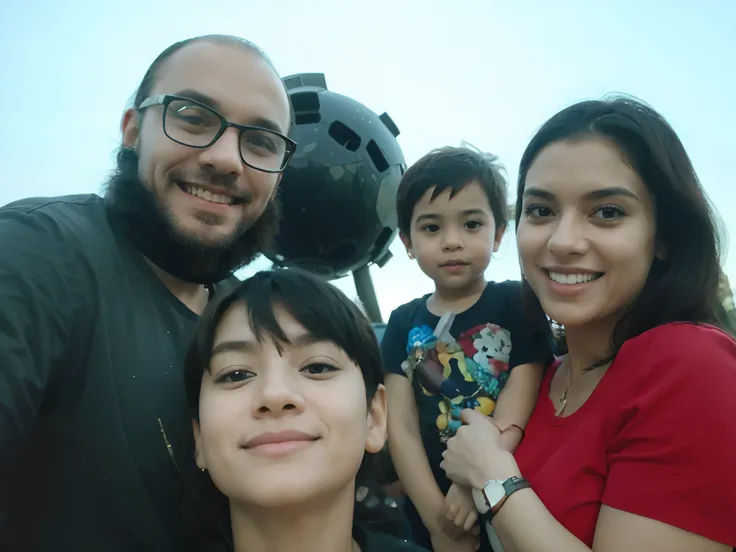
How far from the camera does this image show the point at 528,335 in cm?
183

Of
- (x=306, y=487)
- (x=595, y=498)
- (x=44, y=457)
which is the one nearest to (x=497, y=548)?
(x=595, y=498)

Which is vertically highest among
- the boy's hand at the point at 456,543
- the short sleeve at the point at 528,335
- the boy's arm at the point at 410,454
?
the short sleeve at the point at 528,335

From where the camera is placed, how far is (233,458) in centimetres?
109

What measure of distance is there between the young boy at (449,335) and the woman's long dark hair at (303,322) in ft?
1.25

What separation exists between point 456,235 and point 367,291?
115 centimetres

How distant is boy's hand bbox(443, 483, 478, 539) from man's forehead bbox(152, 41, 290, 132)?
125cm

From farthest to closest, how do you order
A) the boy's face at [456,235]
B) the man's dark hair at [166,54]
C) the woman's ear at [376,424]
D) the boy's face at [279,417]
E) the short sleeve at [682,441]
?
1. the boy's face at [456,235]
2. the man's dark hair at [166,54]
3. the woman's ear at [376,424]
4. the boy's face at [279,417]
5. the short sleeve at [682,441]

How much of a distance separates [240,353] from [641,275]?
0.95 m

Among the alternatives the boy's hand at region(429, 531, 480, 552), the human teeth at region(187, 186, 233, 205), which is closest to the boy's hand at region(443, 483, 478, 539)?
the boy's hand at region(429, 531, 480, 552)

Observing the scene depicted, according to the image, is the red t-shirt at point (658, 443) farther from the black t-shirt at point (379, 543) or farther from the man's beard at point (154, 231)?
the man's beard at point (154, 231)

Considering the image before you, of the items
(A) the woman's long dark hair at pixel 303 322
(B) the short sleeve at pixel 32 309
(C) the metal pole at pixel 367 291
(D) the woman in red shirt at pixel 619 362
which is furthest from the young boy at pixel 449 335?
(B) the short sleeve at pixel 32 309

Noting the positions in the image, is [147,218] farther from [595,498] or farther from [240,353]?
[595,498]

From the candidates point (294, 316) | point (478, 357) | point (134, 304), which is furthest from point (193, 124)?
point (478, 357)

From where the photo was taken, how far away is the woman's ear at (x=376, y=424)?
1.35 metres
